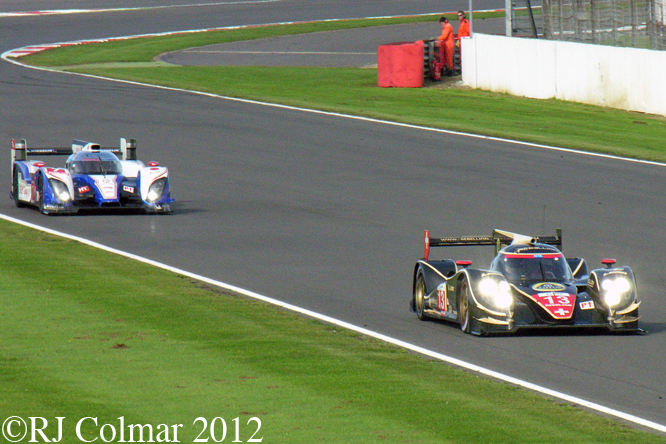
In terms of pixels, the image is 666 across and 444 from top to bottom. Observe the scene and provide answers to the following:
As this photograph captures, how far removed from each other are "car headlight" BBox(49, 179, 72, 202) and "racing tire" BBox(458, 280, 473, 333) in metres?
10.4

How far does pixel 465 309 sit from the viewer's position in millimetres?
12750

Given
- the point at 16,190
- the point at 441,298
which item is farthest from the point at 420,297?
the point at 16,190

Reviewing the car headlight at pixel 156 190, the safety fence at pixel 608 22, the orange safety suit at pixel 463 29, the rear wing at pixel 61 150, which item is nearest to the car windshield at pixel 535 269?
the car headlight at pixel 156 190

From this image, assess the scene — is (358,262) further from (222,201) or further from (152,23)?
(152,23)

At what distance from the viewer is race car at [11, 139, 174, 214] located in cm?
2109

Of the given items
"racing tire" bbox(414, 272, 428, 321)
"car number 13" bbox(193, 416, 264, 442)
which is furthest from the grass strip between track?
"car number 13" bbox(193, 416, 264, 442)

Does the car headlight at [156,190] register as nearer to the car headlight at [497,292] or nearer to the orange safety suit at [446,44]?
the car headlight at [497,292]

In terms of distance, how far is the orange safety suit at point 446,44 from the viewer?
4159 centimetres

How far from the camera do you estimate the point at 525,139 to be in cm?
3009

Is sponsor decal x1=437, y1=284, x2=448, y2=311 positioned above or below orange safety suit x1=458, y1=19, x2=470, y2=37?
below

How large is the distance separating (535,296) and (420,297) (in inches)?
66.5

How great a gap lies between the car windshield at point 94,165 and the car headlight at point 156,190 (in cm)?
74

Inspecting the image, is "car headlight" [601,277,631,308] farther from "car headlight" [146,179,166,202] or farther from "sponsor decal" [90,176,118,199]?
"sponsor decal" [90,176,118,199]

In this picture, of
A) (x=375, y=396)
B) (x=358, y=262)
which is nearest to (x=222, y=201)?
(x=358, y=262)
